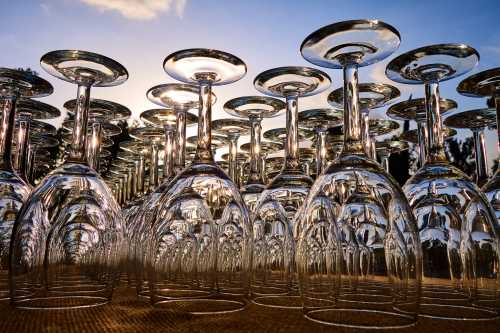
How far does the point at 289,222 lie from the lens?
111cm

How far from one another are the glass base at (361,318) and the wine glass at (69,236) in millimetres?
392

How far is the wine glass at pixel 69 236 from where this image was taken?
840 mm

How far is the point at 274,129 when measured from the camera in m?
1.63

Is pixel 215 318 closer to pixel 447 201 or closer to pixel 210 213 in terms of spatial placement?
pixel 210 213

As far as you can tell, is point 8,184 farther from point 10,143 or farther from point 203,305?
point 203,305

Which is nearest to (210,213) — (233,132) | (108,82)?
(108,82)

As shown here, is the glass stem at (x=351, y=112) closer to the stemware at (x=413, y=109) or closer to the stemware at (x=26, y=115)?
the stemware at (x=413, y=109)

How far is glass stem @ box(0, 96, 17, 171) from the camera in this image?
1.10m

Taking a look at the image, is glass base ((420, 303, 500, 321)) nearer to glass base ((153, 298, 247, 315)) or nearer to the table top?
the table top

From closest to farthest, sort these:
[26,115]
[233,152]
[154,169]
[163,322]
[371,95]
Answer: [163,322]
[371,95]
[26,115]
[233,152]
[154,169]

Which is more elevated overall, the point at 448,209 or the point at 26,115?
the point at 26,115

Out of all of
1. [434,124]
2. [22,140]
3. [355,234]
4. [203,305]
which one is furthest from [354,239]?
[22,140]

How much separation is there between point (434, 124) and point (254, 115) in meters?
0.55

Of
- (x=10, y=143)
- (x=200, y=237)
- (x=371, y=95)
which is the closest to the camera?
(x=200, y=237)
